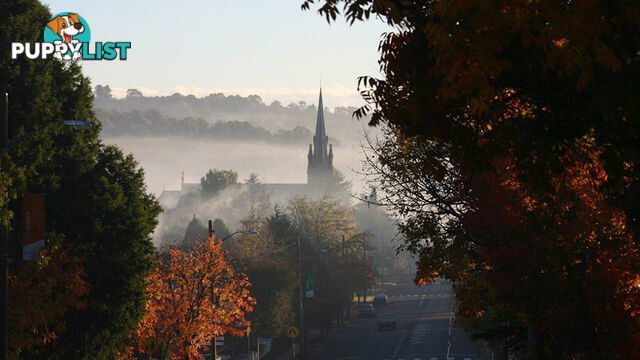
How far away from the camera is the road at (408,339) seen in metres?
65.9

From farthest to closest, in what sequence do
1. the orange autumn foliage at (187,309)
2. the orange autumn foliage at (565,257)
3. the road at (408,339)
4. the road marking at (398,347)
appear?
the road at (408,339)
the road marking at (398,347)
the orange autumn foliage at (187,309)
the orange autumn foliage at (565,257)

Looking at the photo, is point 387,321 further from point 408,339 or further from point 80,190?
point 80,190

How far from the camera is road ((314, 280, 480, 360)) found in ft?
216

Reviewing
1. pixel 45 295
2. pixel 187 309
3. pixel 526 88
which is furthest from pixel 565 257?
pixel 187 309

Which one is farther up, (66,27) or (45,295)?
(66,27)

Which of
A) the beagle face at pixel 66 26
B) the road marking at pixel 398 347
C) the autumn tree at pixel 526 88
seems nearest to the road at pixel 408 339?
the road marking at pixel 398 347

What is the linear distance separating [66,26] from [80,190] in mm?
8047

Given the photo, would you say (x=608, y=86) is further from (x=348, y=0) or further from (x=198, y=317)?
(x=198, y=317)

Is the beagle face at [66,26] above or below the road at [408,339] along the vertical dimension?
above

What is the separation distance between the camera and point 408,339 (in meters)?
75.8

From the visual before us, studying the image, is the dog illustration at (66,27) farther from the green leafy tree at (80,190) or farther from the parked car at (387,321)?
the parked car at (387,321)

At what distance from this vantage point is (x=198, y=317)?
41.2 m

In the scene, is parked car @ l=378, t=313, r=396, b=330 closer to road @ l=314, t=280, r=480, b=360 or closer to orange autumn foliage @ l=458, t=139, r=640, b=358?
road @ l=314, t=280, r=480, b=360

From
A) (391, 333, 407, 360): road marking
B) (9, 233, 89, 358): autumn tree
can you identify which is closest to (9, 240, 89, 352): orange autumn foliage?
(9, 233, 89, 358): autumn tree
